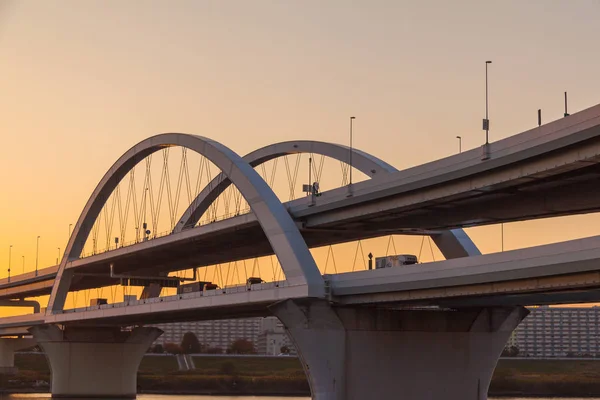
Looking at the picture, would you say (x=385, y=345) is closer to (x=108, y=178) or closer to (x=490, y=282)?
(x=490, y=282)

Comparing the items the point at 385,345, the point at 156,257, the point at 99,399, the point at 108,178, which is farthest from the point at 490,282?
the point at 99,399

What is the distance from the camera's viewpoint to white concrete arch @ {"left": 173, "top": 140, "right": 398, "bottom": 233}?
224 ft

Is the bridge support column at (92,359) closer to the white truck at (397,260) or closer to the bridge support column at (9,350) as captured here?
the bridge support column at (9,350)

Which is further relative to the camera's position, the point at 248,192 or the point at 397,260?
the point at 248,192

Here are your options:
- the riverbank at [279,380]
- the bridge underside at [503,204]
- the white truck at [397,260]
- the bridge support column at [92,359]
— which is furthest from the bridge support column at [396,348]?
the riverbank at [279,380]

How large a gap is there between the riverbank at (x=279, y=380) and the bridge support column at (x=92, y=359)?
36949 mm

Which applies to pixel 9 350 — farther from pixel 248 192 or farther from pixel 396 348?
pixel 396 348

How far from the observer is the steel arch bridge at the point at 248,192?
186 feet

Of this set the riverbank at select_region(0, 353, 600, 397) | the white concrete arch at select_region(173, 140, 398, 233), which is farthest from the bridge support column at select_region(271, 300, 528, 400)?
the riverbank at select_region(0, 353, 600, 397)

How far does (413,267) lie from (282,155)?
32953mm

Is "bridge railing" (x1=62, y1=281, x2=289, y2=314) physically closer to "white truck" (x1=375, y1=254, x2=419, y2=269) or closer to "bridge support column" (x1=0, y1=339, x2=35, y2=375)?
"white truck" (x1=375, y1=254, x2=419, y2=269)

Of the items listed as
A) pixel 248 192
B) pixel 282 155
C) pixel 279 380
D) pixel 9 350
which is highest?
pixel 282 155

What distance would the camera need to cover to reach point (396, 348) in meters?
56.6

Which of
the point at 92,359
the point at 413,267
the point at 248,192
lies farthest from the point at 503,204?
the point at 92,359
